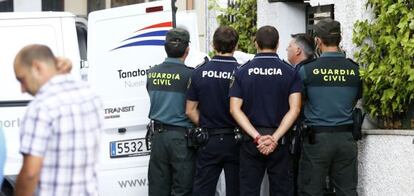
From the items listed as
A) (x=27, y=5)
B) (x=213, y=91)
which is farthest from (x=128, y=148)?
(x=27, y=5)

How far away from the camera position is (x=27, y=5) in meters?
17.3

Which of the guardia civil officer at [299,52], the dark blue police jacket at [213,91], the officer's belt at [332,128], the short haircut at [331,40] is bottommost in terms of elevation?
the officer's belt at [332,128]

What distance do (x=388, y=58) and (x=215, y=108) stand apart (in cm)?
157

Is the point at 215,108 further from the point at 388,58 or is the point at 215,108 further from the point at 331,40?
the point at 388,58

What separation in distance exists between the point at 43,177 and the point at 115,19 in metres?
3.60

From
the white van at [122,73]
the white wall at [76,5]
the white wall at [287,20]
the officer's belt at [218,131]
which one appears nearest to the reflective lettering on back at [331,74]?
the officer's belt at [218,131]

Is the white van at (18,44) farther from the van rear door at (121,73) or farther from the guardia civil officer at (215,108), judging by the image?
the guardia civil officer at (215,108)

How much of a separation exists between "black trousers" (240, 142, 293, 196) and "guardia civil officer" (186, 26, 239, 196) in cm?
26

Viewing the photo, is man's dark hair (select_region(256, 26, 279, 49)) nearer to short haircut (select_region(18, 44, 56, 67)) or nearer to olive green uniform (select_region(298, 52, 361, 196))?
olive green uniform (select_region(298, 52, 361, 196))

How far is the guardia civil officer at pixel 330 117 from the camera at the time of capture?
25.4ft

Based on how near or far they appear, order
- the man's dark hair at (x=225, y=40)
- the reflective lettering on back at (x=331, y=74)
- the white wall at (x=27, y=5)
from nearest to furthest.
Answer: the reflective lettering on back at (x=331, y=74), the man's dark hair at (x=225, y=40), the white wall at (x=27, y=5)

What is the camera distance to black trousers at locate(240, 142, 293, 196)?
790cm

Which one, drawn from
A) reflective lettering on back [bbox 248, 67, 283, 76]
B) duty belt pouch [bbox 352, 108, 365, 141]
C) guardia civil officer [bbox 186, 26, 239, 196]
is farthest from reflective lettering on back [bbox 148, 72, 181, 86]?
duty belt pouch [bbox 352, 108, 365, 141]

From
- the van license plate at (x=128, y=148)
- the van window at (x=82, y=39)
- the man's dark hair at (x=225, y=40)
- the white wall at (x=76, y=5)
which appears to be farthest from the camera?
the white wall at (x=76, y=5)
